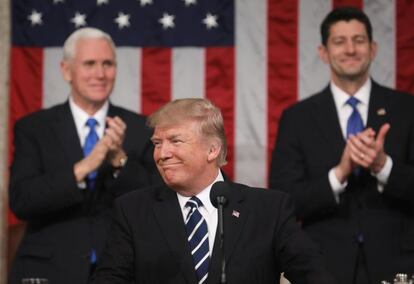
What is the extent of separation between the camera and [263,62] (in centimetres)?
609

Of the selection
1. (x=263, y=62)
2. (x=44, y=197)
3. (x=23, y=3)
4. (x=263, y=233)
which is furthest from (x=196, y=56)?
(x=263, y=233)

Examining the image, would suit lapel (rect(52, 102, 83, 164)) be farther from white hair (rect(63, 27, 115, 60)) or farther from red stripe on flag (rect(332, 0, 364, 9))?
red stripe on flag (rect(332, 0, 364, 9))

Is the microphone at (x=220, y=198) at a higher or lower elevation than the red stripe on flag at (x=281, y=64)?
lower

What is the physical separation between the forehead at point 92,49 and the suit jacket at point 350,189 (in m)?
1.12

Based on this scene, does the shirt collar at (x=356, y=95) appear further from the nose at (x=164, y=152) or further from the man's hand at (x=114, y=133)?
the nose at (x=164, y=152)

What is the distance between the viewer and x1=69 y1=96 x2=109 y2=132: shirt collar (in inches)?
204

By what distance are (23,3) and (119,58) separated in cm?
73

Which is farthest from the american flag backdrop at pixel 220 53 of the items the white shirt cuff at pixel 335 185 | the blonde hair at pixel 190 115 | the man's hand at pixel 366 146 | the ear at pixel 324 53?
the blonde hair at pixel 190 115

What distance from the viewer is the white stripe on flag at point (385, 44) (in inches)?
238

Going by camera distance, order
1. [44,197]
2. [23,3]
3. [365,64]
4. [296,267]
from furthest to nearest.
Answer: [23,3], [365,64], [44,197], [296,267]

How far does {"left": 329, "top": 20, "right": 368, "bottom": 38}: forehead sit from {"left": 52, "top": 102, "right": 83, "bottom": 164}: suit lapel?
1597mm

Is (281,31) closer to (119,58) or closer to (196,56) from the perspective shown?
(196,56)

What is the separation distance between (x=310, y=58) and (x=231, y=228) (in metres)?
2.50

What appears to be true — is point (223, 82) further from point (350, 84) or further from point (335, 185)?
point (335, 185)
